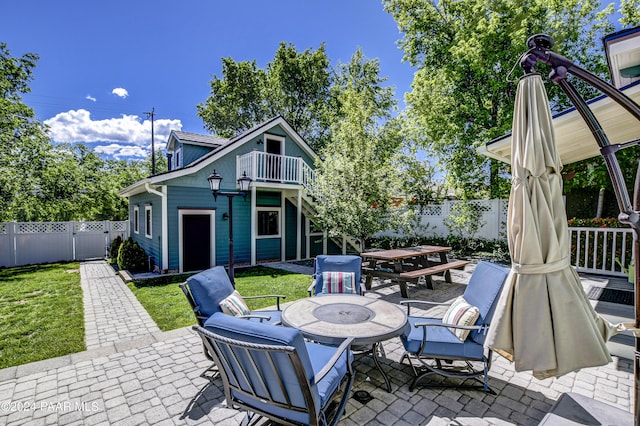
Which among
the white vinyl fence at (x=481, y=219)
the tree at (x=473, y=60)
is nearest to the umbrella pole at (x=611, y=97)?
the white vinyl fence at (x=481, y=219)

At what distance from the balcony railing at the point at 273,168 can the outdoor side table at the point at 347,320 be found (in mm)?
7150

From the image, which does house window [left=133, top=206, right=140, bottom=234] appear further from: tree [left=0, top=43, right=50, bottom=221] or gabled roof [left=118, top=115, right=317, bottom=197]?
tree [left=0, top=43, right=50, bottom=221]

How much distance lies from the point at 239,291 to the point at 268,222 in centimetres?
513

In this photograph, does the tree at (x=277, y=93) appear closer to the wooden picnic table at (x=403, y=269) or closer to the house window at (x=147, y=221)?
the house window at (x=147, y=221)

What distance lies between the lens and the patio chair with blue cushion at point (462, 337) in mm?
3195

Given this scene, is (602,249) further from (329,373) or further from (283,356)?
(283,356)

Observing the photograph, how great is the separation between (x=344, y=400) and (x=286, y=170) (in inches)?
390

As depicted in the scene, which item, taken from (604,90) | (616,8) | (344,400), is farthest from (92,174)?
(616,8)

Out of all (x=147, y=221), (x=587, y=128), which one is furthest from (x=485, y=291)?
(x=147, y=221)

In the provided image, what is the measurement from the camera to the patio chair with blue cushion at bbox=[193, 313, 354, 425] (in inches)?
81.3

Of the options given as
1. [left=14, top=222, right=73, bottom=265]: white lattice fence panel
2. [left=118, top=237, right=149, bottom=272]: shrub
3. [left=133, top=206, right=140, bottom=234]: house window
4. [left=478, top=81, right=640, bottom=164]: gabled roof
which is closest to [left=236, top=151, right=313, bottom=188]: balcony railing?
[left=118, top=237, right=149, bottom=272]: shrub

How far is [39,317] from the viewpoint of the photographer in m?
5.71

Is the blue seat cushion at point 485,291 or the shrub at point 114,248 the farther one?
the shrub at point 114,248

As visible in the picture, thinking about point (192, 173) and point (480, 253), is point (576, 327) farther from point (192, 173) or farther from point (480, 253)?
point (480, 253)
